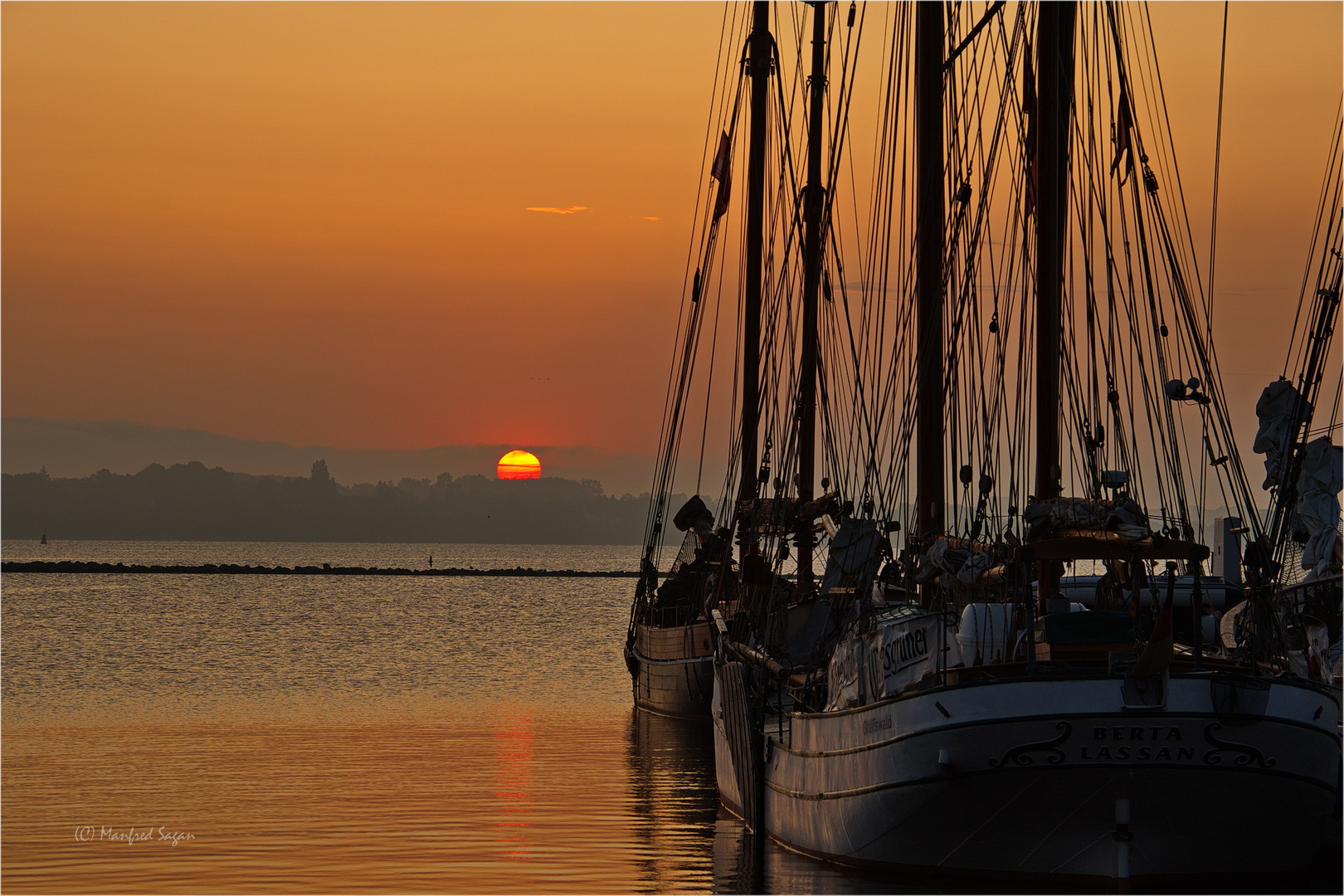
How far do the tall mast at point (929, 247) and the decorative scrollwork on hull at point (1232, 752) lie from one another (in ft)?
31.0

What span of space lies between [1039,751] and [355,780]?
19601mm

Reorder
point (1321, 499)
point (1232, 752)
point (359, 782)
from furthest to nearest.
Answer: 1. point (359, 782)
2. point (1321, 499)
3. point (1232, 752)

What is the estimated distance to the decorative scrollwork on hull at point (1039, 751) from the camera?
1731 centimetres

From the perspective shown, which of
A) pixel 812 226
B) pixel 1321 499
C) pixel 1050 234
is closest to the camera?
pixel 1050 234

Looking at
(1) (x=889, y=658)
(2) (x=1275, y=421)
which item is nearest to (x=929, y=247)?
(2) (x=1275, y=421)

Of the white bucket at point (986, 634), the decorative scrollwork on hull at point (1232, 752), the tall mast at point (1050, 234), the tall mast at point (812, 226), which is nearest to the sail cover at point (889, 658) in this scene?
the white bucket at point (986, 634)

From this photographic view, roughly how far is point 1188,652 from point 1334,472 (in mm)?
9182

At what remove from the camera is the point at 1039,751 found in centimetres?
1744

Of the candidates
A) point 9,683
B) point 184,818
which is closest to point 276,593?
point 9,683

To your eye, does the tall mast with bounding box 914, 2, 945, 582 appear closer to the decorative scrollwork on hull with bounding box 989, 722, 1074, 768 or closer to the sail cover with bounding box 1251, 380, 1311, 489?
the sail cover with bounding box 1251, 380, 1311, 489

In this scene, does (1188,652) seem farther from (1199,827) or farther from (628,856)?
(628,856)

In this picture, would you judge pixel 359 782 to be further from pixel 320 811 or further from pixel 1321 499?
pixel 1321 499

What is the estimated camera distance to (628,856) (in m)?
25.0

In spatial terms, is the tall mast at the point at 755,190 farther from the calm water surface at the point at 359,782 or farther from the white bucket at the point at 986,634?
the white bucket at the point at 986,634
